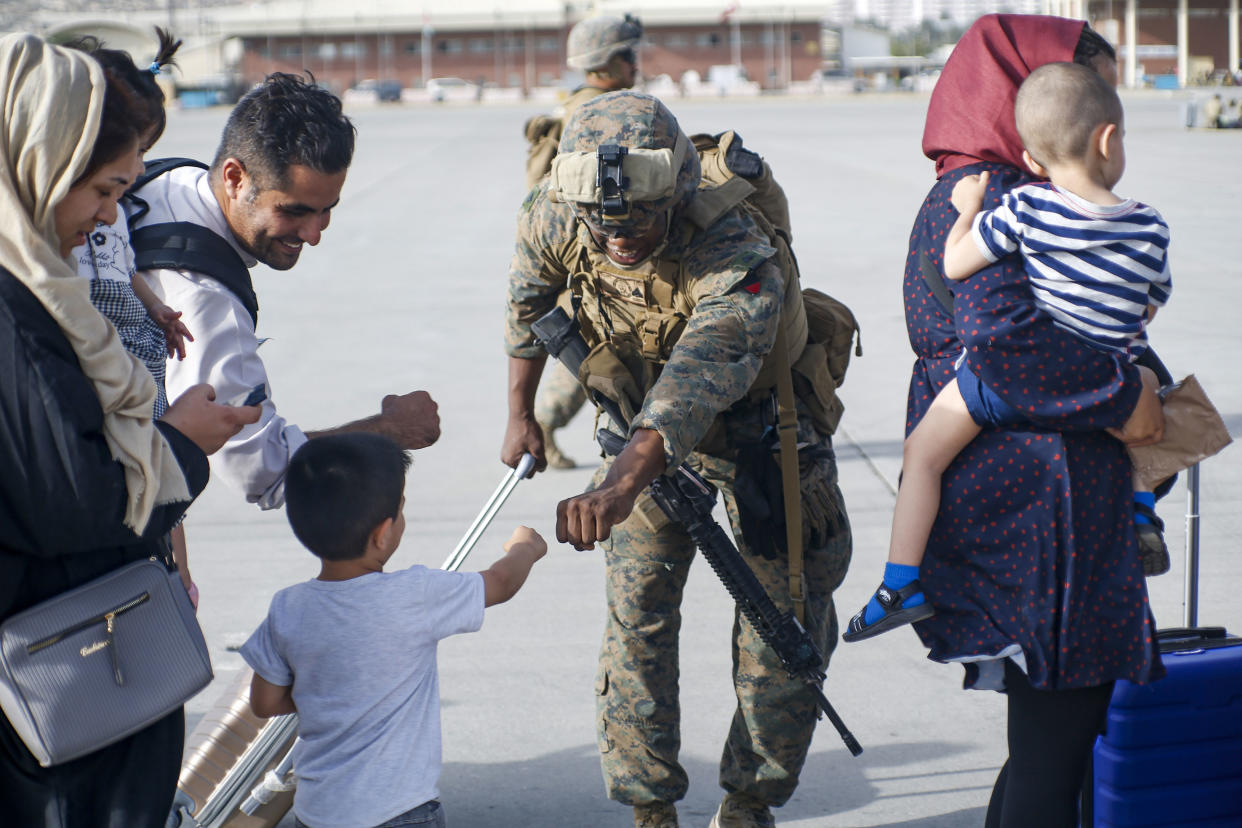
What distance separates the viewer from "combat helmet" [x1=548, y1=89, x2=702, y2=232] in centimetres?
228

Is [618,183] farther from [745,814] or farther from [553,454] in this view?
[553,454]

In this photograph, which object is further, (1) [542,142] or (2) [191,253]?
(1) [542,142]

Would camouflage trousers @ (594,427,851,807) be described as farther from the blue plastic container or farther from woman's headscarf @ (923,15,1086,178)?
woman's headscarf @ (923,15,1086,178)

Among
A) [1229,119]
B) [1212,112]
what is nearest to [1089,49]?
[1212,112]

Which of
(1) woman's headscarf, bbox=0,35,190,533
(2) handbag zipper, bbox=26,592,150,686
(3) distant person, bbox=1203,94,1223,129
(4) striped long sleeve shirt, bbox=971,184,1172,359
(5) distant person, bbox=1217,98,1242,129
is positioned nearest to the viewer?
(1) woman's headscarf, bbox=0,35,190,533

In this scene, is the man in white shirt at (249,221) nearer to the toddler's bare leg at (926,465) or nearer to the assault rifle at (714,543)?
the assault rifle at (714,543)

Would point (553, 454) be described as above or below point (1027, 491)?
below

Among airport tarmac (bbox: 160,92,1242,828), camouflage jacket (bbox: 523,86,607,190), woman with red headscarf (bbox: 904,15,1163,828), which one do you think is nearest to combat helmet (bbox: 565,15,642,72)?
camouflage jacket (bbox: 523,86,607,190)

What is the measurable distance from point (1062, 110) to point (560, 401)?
379 centimetres

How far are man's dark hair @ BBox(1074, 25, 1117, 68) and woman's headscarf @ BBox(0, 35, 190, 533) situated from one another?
1.63 metres

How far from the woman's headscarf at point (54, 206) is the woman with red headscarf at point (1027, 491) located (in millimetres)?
1303

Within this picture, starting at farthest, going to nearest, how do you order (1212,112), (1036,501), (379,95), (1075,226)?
(379,95)
(1212,112)
(1036,501)
(1075,226)

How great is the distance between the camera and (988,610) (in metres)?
2.14

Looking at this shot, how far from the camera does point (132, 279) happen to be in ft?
7.22
